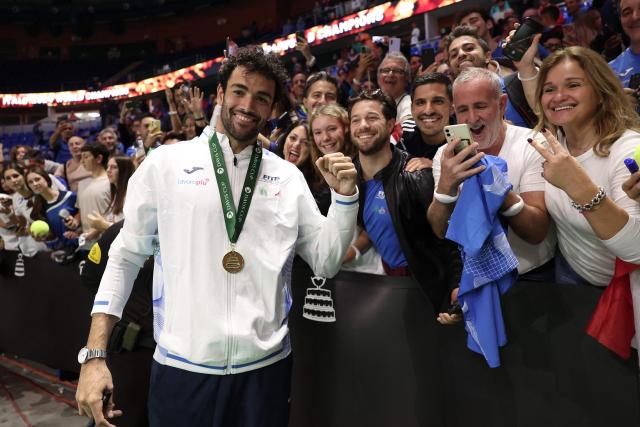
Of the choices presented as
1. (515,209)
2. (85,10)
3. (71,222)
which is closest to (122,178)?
(71,222)

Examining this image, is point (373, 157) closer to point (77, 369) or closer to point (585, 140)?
point (585, 140)

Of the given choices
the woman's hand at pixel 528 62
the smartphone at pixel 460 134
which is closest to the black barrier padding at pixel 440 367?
the smartphone at pixel 460 134

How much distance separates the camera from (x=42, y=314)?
427 centimetres

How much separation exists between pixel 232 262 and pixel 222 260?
36 mm

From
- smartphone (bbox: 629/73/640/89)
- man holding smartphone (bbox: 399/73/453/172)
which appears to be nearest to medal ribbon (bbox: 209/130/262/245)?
man holding smartphone (bbox: 399/73/453/172)

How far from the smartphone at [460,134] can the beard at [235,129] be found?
68cm

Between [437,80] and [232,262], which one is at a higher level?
[437,80]

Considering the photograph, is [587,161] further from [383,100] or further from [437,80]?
[437,80]

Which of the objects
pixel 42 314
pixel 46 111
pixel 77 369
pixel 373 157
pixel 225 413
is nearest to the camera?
pixel 225 413

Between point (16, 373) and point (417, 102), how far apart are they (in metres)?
4.27

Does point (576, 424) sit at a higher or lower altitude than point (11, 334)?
higher

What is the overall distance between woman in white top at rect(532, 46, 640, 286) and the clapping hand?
58 cm

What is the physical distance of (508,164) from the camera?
195cm

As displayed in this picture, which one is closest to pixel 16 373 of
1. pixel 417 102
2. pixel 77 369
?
pixel 77 369
